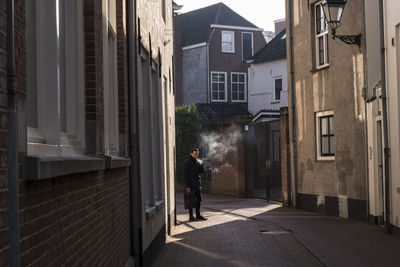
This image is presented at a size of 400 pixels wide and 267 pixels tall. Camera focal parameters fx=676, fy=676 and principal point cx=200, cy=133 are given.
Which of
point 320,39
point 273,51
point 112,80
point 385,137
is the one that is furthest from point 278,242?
point 273,51

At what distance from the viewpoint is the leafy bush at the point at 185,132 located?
98.7 ft

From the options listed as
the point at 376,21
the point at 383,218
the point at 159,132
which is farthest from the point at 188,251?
the point at 376,21

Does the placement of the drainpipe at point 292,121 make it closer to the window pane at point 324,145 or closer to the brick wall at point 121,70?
the window pane at point 324,145

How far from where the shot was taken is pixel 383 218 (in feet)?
45.4

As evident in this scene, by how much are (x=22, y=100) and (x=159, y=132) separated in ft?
30.9

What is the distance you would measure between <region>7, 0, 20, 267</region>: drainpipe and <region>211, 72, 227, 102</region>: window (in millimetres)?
39097

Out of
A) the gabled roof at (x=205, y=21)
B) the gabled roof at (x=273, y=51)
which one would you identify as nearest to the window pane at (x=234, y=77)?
the gabled roof at (x=205, y=21)

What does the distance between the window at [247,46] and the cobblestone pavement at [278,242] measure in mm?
25916

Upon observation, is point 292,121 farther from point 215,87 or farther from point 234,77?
point 234,77

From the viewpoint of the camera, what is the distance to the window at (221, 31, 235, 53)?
139ft

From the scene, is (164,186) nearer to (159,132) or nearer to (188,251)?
(159,132)

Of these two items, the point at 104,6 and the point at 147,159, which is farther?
the point at 147,159

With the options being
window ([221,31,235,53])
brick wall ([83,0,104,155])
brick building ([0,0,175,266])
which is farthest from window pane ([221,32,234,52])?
brick wall ([83,0,104,155])

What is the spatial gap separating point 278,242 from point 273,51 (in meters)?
26.6
